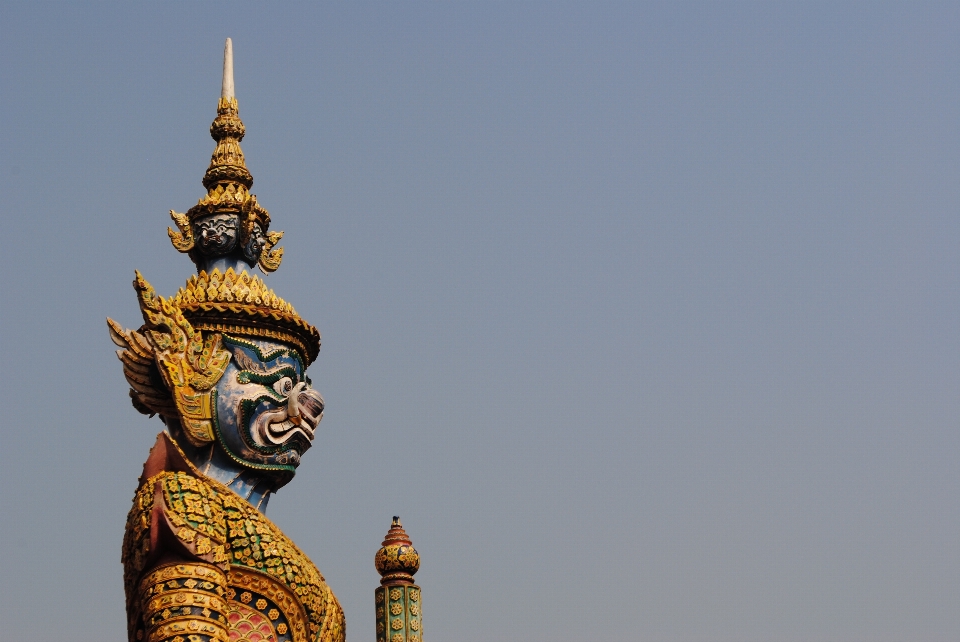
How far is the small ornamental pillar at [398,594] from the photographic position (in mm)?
17000

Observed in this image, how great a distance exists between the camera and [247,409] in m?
17.8

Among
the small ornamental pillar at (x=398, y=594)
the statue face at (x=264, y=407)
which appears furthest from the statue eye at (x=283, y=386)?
the small ornamental pillar at (x=398, y=594)

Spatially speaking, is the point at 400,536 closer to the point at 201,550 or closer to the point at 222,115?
the point at 201,550

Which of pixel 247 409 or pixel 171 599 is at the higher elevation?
pixel 247 409

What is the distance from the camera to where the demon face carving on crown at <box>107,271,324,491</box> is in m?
17.7

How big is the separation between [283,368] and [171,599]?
2.87 metres

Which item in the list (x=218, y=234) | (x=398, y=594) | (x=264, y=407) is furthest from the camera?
(x=218, y=234)

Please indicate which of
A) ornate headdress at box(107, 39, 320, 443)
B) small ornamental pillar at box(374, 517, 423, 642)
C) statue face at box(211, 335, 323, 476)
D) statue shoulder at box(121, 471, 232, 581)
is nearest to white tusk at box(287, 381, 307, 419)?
statue face at box(211, 335, 323, 476)

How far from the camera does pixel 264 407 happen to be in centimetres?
1794

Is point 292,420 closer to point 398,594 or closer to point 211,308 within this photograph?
point 211,308

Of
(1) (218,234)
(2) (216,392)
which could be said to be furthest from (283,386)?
(1) (218,234)

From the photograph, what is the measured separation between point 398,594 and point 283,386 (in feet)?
8.20

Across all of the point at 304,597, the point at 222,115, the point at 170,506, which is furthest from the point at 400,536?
the point at 222,115

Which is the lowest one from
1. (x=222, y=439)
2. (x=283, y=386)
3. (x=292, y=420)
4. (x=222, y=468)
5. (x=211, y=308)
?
(x=222, y=468)
